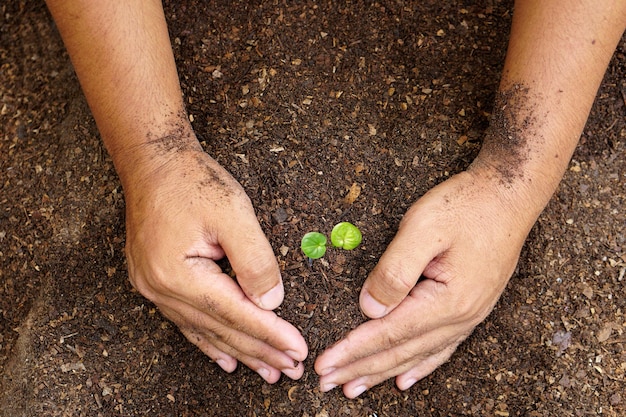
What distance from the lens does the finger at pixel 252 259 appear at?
1.45 metres

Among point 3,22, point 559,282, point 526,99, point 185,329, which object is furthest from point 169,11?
point 559,282

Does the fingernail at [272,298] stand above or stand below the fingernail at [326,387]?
above

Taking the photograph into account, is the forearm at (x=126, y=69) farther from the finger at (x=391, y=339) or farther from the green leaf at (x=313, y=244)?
the finger at (x=391, y=339)

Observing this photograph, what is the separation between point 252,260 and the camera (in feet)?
4.75

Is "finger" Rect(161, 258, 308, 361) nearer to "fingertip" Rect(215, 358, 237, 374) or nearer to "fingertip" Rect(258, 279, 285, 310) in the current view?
"fingertip" Rect(258, 279, 285, 310)

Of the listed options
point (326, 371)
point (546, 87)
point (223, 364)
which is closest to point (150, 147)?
point (223, 364)

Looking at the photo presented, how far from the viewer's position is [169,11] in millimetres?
1821

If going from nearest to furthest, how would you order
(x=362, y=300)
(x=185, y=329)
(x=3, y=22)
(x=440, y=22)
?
(x=362, y=300) < (x=185, y=329) < (x=440, y=22) < (x=3, y=22)

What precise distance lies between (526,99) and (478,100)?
19cm

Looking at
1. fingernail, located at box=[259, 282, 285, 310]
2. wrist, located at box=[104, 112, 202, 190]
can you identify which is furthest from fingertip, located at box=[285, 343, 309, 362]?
wrist, located at box=[104, 112, 202, 190]

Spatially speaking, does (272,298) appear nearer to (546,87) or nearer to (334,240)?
(334,240)

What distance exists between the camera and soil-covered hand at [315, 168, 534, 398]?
1.47 meters

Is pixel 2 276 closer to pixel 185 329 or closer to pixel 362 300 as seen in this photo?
pixel 185 329

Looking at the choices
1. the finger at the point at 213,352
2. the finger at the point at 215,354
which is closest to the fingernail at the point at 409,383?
the finger at the point at 215,354
